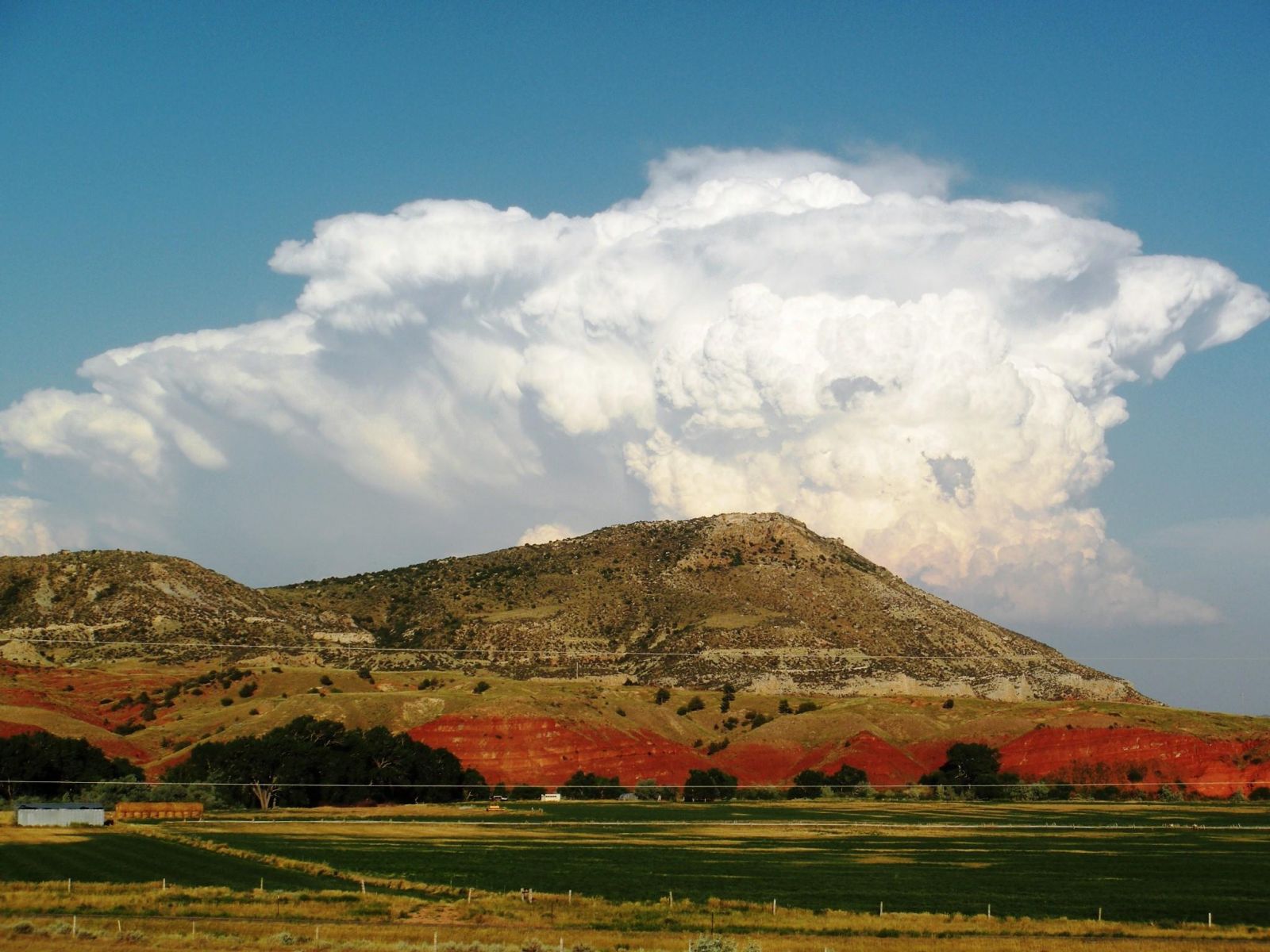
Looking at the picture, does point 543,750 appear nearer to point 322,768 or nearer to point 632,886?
point 322,768

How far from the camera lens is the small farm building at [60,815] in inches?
3051

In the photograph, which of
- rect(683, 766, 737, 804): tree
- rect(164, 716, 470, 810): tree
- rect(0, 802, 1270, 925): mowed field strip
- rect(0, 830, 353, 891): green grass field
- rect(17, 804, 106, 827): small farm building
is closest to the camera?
rect(0, 802, 1270, 925): mowed field strip

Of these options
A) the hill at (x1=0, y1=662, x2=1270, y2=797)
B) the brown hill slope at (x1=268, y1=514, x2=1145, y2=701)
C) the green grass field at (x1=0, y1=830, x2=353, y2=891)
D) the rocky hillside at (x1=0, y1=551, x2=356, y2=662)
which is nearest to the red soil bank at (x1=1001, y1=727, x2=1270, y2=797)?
the hill at (x1=0, y1=662, x2=1270, y2=797)

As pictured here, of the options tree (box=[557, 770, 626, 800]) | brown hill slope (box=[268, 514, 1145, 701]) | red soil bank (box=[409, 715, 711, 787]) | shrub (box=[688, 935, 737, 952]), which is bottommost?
tree (box=[557, 770, 626, 800])

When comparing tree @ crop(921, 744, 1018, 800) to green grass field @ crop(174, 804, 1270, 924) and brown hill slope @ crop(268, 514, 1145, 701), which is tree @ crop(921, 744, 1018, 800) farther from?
brown hill slope @ crop(268, 514, 1145, 701)

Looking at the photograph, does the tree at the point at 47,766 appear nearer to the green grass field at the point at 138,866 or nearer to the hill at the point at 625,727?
the hill at the point at 625,727

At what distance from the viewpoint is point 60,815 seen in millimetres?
77938

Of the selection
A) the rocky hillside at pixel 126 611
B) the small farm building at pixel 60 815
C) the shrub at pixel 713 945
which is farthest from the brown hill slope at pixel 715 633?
the shrub at pixel 713 945

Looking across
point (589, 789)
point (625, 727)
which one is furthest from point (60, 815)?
point (625, 727)

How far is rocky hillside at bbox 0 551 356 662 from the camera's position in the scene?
6270 inches

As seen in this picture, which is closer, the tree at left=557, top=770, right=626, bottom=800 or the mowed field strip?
the mowed field strip

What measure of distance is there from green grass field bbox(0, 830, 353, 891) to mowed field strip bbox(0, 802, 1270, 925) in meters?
0.16

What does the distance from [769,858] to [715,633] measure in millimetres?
117934

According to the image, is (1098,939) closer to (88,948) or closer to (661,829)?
(88,948)
